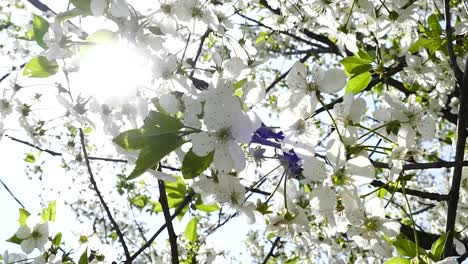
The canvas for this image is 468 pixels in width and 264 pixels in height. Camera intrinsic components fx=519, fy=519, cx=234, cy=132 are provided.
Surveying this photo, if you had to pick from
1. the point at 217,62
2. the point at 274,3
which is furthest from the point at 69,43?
the point at 274,3

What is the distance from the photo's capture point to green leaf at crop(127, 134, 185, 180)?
3.42ft

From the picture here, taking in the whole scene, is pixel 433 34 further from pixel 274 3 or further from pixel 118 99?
pixel 118 99

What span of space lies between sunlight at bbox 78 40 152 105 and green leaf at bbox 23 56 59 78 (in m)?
0.22

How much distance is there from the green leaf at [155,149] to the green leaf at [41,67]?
2.12ft

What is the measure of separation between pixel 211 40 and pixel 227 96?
122 cm

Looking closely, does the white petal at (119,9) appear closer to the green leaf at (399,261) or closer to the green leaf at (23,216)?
the green leaf at (399,261)

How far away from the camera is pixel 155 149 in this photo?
3.43 ft

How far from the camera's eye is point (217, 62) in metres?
1.46

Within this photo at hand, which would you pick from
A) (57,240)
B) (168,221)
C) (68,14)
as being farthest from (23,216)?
(68,14)

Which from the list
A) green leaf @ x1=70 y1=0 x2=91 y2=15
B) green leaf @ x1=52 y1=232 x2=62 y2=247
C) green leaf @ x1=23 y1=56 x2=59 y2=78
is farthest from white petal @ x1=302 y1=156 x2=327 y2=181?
green leaf @ x1=52 y1=232 x2=62 y2=247

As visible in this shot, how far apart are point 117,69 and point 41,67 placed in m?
0.46

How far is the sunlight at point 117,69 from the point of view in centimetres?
122

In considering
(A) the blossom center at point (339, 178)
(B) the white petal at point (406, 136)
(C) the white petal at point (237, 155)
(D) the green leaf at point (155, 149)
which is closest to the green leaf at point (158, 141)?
(D) the green leaf at point (155, 149)

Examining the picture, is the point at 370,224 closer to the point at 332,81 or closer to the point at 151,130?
the point at 332,81
